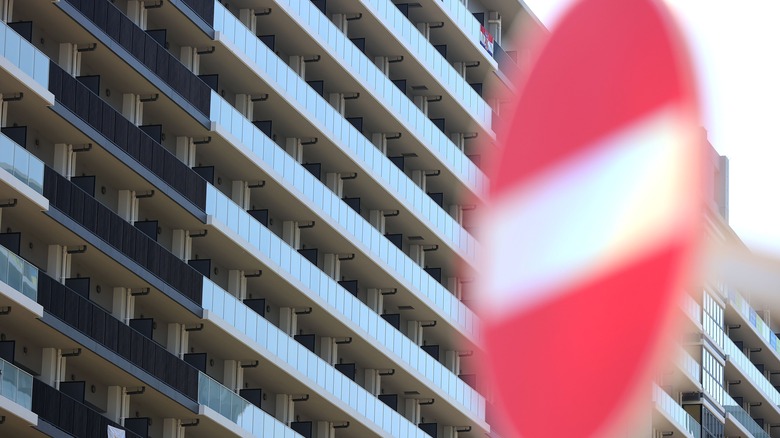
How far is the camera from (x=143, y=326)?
48031 millimetres

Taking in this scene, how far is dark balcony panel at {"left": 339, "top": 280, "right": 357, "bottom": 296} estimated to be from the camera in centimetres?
6257

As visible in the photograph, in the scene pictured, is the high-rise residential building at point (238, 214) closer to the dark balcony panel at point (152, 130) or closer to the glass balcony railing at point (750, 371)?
the dark balcony panel at point (152, 130)

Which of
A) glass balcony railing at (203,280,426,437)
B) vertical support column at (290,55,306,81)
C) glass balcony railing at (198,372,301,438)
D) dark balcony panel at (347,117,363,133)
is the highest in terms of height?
vertical support column at (290,55,306,81)

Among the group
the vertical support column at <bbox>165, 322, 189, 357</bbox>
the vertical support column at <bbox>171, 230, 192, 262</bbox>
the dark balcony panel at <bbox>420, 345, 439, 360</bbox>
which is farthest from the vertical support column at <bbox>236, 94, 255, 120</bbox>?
the dark balcony panel at <bbox>420, 345, 439, 360</bbox>

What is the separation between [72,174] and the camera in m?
44.9

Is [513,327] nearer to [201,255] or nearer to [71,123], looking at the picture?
[71,123]

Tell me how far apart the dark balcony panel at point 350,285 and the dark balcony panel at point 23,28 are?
21.4m

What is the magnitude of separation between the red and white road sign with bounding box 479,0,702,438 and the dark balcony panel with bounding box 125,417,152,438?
4392cm

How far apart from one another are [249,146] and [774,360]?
65.6 m

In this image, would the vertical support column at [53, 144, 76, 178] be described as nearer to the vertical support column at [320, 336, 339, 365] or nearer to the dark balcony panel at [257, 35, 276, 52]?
the dark balcony panel at [257, 35, 276, 52]

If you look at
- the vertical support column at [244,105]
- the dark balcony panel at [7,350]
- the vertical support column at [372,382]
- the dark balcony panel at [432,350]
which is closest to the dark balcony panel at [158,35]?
the vertical support column at [244,105]

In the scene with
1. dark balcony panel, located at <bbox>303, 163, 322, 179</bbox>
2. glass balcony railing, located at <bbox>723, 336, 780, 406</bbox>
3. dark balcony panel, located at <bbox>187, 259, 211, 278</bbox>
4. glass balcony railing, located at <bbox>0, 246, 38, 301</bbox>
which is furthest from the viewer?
glass balcony railing, located at <bbox>723, 336, 780, 406</bbox>

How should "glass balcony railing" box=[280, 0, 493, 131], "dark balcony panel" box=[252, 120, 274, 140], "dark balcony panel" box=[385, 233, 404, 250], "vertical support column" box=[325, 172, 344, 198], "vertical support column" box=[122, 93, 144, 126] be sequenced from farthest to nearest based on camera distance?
"dark balcony panel" box=[385, 233, 404, 250] → "vertical support column" box=[325, 172, 344, 198] → "glass balcony railing" box=[280, 0, 493, 131] → "dark balcony panel" box=[252, 120, 274, 140] → "vertical support column" box=[122, 93, 144, 126]

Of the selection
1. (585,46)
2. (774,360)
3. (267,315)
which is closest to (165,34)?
(267,315)
